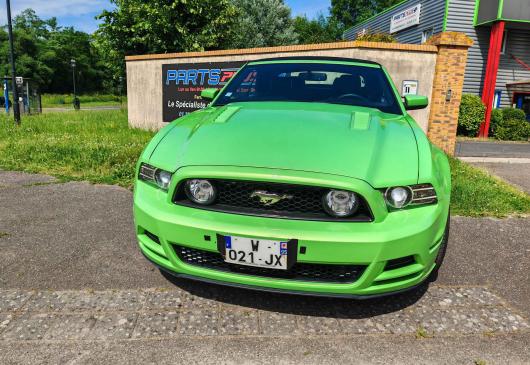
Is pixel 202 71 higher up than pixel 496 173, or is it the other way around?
pixel 202 71

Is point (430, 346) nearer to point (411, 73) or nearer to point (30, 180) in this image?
point (30, 180)

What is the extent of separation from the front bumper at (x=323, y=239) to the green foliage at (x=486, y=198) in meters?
2.66

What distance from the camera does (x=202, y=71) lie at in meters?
9.73

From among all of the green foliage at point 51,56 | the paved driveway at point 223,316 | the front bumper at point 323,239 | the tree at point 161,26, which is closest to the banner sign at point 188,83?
the tree at point 161,26

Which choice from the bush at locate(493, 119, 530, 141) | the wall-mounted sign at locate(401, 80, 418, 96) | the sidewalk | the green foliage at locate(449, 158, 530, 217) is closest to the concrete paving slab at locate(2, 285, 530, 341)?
the green foliage at locate(449, 158, 530, 217)

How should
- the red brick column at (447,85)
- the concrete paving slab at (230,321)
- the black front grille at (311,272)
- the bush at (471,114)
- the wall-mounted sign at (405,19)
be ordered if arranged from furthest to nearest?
the wall-mounted sign at (405,19)
the bush at (471,114)
the red brick column at (447,85)
the concrete paving slab at (230,321)
the black front grille at (311,272)

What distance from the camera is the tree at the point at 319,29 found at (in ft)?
173

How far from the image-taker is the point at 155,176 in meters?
2.48

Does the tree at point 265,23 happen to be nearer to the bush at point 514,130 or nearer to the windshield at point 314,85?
the bush at point 514,130

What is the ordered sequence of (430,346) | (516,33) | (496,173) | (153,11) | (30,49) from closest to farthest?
(430,346) < (496,173) < (153,11) < (516,33) < (30,49)

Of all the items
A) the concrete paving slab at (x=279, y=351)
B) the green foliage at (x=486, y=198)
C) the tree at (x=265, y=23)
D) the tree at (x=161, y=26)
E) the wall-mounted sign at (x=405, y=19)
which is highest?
the tree at (x=265, y=23)

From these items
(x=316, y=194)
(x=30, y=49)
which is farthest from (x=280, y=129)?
(x=30, y=49)

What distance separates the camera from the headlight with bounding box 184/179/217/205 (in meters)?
2.27

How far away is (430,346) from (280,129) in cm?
149
